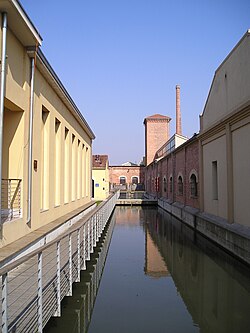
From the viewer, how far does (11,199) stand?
6.56 metres

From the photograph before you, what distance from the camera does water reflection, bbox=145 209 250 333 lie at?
5098 mm

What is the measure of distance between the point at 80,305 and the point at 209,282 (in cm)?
310

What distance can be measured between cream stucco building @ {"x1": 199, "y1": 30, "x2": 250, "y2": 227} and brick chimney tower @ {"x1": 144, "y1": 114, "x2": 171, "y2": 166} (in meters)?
31.1

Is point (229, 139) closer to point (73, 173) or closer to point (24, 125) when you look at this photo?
point (24, 125)

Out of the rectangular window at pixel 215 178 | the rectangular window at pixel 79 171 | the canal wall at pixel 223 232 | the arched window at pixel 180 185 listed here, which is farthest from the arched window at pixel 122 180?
the rectangular window at pixel 215 178

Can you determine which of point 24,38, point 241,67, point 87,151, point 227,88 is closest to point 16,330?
point 24,38

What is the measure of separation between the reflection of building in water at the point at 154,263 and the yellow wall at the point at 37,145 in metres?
2.84

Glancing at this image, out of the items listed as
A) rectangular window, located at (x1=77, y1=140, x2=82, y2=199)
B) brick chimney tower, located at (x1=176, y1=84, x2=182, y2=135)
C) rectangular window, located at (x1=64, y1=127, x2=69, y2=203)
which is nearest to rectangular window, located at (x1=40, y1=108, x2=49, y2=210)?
rectangular window, located at (x1=64, y1=127, x2=69, y2=203)

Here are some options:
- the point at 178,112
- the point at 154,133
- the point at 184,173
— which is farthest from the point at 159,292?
the point at 154,133

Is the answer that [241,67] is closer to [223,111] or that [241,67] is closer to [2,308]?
[223,111]

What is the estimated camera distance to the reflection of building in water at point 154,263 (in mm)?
7929

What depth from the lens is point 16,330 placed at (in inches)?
123

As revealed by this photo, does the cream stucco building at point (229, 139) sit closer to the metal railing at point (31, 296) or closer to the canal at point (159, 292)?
the canal at point (159, 292)

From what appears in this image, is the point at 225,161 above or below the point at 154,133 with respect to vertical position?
below
